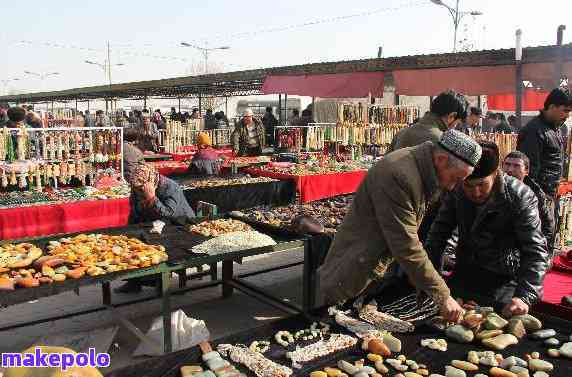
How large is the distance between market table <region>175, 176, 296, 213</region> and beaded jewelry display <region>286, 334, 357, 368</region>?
4.30 m

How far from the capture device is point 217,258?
3205 mm

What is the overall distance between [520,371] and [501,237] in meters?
0.99

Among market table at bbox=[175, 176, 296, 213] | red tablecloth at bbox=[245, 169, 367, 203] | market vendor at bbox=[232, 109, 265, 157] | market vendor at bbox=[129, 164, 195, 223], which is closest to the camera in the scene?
market vendor at bbox=[129, 164, 195, 223]

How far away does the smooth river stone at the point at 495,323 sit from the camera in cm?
225

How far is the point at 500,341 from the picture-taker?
2133 mm

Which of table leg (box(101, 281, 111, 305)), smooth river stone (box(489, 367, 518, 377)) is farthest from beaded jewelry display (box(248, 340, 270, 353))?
table leg (box(101, 281, 111, 305))

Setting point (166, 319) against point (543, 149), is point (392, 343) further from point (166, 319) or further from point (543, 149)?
point (543, 149)

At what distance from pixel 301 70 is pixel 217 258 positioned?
851 centimetres

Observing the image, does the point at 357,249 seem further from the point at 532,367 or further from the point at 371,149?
the point at 371,149

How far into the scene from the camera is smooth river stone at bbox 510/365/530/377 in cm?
187

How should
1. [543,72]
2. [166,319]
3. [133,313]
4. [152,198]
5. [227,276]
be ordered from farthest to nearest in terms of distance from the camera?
[543,72]
[227,276]
[133,313]
[152,198]
[166,319]

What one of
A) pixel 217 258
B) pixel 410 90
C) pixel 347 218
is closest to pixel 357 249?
pixel 347 218

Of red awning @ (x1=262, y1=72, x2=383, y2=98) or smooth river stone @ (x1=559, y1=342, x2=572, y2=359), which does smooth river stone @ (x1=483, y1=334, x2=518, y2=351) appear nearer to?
smooth river stone @ (x1=559, y1=342, x2=572, y2=359)

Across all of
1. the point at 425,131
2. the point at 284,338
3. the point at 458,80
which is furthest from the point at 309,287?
the point at 458,80
